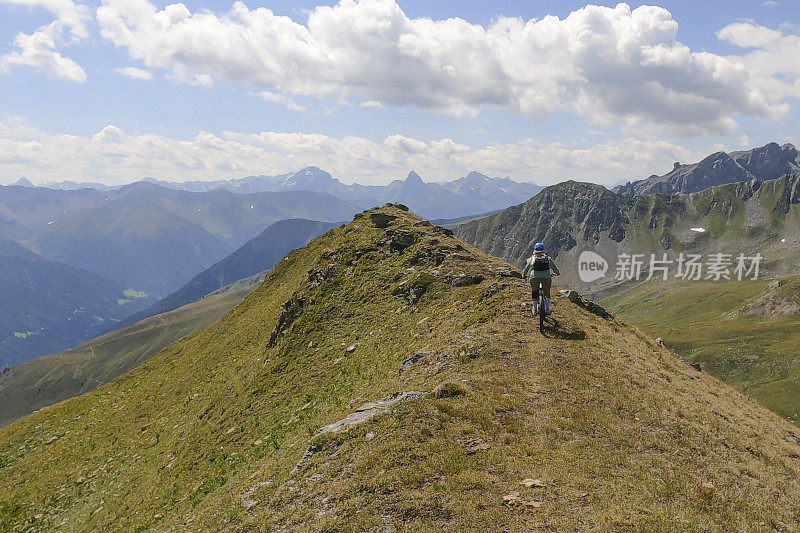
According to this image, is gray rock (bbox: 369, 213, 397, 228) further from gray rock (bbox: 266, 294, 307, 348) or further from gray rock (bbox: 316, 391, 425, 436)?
gray rock (bbox: 316, 391, 425, 436)

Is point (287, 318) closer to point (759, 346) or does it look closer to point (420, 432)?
point (420, 432)

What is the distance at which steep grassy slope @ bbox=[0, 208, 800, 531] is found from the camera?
Result: 11102mm

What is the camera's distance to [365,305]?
3173 cm

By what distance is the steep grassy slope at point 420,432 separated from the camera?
36.4 feet

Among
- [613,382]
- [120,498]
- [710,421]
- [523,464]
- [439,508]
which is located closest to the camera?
[439,508]

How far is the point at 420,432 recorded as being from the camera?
13.9 meters

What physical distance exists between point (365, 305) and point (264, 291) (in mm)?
26829

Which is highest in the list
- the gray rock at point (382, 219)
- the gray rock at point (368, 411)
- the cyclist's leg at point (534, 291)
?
the gray rock at point (382, 219)

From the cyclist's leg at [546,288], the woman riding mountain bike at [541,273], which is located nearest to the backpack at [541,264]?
the woman riding mountain bike at [541,273]

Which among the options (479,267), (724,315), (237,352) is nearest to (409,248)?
(479,267)

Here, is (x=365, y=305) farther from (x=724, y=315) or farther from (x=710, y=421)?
(x=724, y=315)

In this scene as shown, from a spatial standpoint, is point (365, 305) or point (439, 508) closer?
point (439, 508)

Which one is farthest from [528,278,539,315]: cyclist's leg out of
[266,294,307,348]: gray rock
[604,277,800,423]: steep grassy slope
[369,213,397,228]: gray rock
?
[604,277,800,423]: steep grassy slope

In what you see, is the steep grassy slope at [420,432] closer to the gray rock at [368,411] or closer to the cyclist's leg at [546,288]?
the gray rock at [368,411]
